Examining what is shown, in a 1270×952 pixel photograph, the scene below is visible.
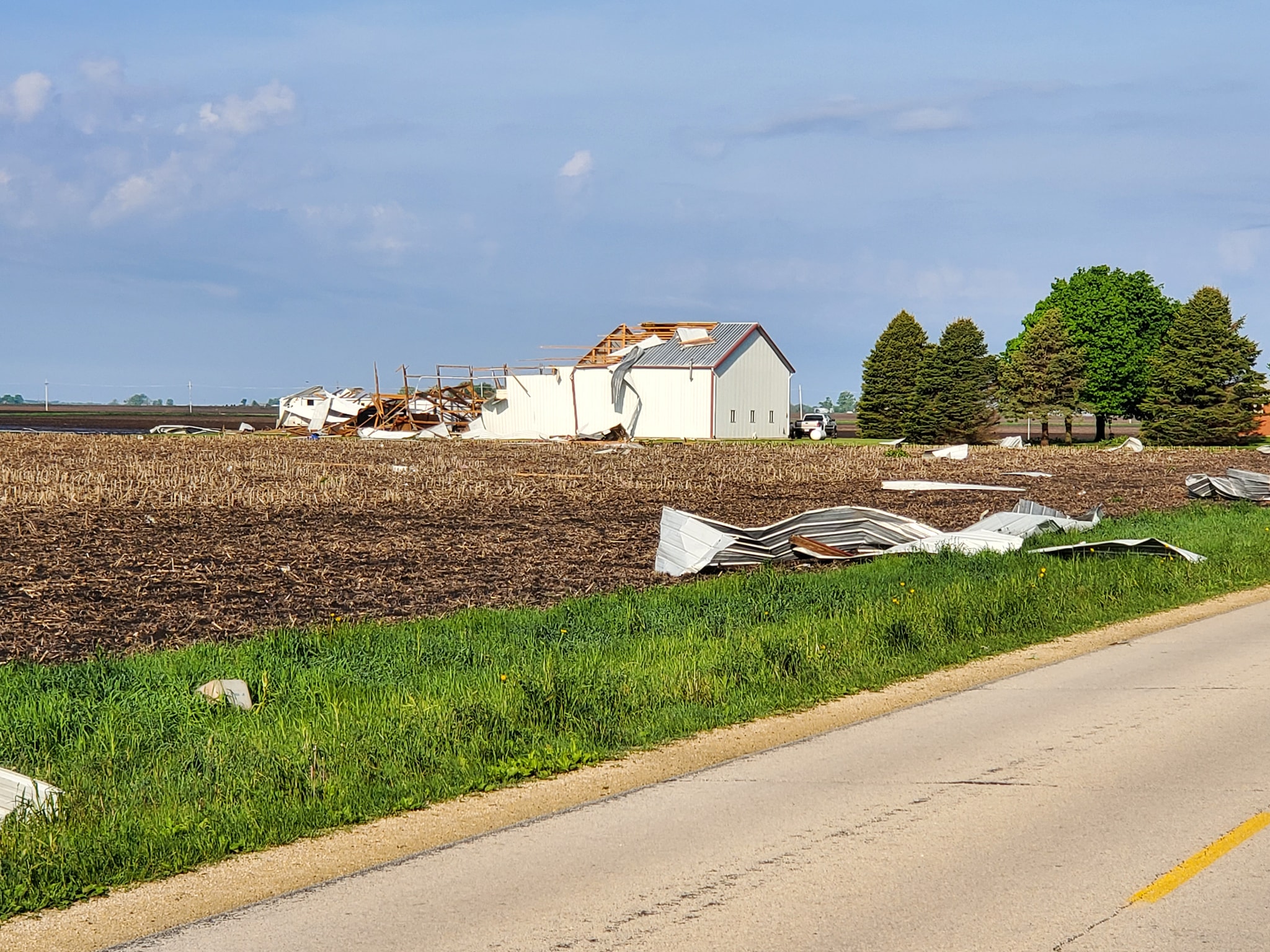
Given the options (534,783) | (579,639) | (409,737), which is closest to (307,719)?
(409,737)

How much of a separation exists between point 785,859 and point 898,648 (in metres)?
6.23

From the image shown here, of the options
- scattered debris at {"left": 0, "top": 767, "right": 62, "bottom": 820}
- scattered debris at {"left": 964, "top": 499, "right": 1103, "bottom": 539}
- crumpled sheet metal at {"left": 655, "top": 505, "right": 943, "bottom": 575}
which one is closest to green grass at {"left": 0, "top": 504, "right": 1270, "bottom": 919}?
scattered debris at {"left": 0, "top": 767, "right": 62, "bottom": 820}

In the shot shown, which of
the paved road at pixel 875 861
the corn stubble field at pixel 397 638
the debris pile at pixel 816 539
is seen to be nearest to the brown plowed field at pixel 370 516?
the corn stubble field at pixel 397 638

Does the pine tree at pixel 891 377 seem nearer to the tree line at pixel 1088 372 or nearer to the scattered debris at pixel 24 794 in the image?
the tree line at pixel 1088 372

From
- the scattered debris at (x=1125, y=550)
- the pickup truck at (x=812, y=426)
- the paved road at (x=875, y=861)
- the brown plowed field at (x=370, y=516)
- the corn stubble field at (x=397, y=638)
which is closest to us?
the paved road at (x=875, y=861)

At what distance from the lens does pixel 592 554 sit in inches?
787

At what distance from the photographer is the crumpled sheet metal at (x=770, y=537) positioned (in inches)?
728

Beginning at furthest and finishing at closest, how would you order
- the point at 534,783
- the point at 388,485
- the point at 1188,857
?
1. the point at 388,485
2. the point at 534,783
3. the point at 1188,857

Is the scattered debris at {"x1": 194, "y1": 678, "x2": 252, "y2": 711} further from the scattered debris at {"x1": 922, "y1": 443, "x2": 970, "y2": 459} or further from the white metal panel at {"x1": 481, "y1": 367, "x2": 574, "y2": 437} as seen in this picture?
the white metal panel at {"x1": 481, "y1": 367, "x2": 574, "y2": 437}

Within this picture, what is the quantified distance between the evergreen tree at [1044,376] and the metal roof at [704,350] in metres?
13.6

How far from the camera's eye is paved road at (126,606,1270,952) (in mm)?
5723

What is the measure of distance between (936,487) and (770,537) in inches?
625

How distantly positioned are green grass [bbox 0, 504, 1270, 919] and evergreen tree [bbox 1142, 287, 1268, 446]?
53013 mm

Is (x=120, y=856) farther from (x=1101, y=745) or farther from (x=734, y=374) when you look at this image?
(x=734, y=374)
